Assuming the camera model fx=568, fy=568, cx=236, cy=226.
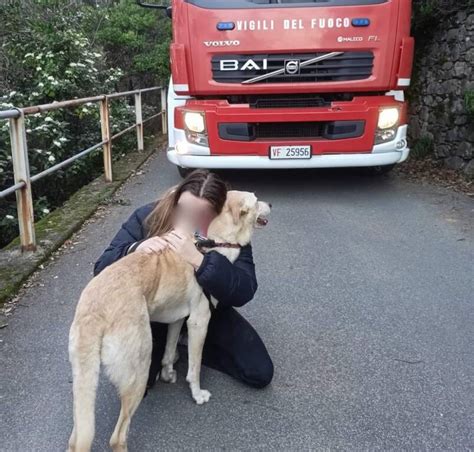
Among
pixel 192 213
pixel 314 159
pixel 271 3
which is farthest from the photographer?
pixel 314 159

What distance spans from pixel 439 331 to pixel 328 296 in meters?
0.85

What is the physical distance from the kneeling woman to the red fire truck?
390 centimetres

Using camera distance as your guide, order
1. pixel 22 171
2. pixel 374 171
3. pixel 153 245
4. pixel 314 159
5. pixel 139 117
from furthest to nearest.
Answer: pixel 139 117 → pixel 374 171 → pixel 314 159 → pixel 22 171 → pixel 153 245

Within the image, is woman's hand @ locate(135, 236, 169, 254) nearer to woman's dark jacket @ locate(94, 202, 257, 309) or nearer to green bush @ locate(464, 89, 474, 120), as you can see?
woman's dark jacket @ locate(94, 202, 257, 309)

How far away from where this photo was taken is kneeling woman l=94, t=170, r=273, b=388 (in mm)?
2729

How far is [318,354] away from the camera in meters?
3.37

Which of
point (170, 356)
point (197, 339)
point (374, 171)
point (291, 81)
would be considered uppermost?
point (291, 81)

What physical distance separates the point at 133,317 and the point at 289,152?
4825mm

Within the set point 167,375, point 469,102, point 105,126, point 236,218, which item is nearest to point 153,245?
point 236,218

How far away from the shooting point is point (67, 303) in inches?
160

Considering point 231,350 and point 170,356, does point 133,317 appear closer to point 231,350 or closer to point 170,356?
point 170,356

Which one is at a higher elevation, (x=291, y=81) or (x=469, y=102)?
(x=291, y=81)

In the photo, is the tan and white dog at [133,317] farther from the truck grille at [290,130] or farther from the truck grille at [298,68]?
the truck grille at [298,68]

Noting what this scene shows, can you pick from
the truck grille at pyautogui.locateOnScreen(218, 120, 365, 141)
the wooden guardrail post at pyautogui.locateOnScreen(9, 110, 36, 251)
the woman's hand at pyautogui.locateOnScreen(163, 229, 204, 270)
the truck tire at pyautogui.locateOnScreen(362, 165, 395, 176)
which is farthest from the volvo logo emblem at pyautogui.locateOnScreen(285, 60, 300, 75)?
the woman's hand at pyautogui.locateOnScreen(163, 229, 204, 270)
